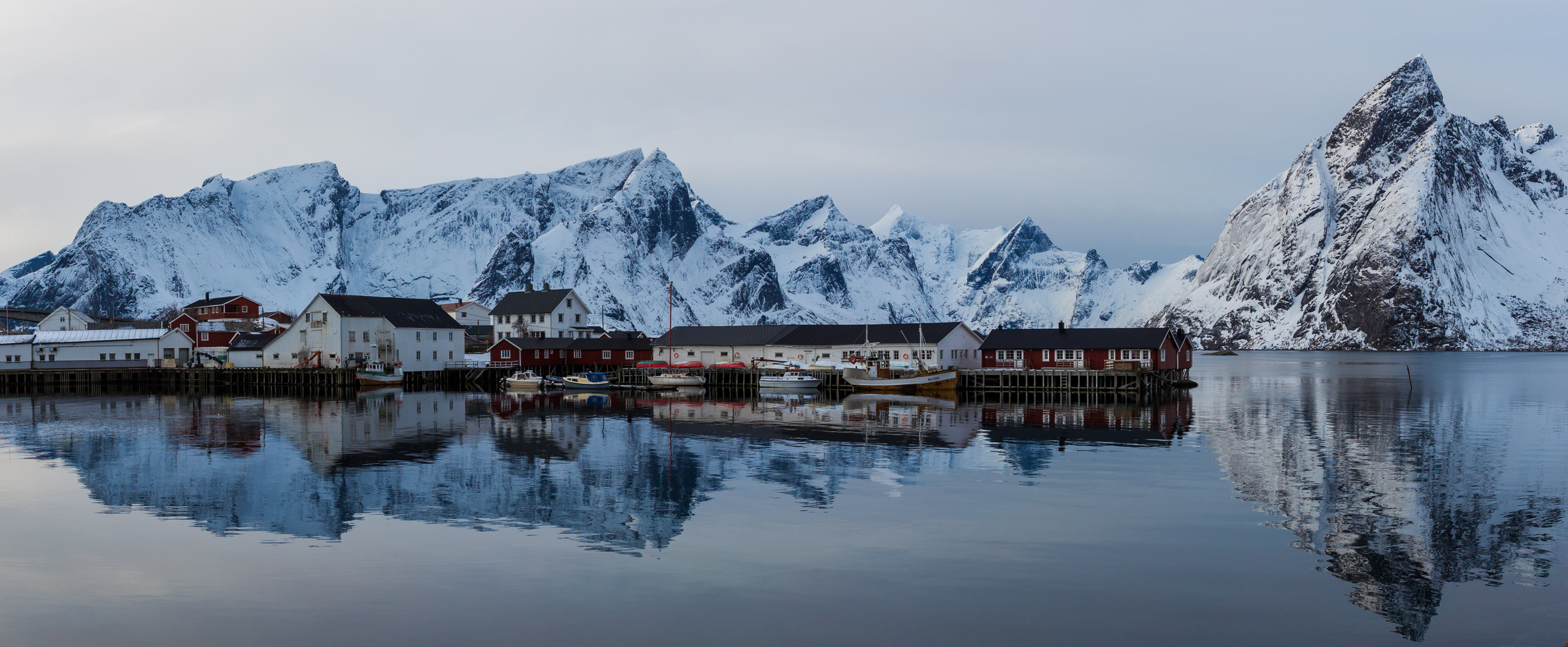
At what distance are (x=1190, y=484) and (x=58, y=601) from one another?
26861 mm

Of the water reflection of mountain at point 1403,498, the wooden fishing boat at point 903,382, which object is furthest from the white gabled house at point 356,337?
the water reflection of mountain at point 1403,498

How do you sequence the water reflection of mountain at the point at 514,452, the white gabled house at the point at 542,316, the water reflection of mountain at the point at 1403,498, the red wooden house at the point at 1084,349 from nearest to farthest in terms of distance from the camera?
the water reflection of mountain at the point at 1403,498 → the water reflection of mountain at the point at 514,452 → the red wooden house at the point at 1084,349 → the white gabled house at the point at 542,316

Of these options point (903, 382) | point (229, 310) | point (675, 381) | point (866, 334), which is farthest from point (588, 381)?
point (229, 310)

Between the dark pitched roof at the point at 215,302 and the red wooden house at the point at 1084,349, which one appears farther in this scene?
the dark pitched roof at the point at 215,302

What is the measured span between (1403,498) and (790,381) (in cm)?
5353

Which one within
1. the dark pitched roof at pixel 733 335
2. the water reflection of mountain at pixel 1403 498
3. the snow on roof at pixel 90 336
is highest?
the snow on roof at pixel 90 336

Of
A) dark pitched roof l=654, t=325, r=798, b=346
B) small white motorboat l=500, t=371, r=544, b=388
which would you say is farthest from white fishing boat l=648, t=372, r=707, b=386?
dark pitched roof l=654, t=325, r=798, b=346

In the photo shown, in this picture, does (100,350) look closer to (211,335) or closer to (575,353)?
(211,335)

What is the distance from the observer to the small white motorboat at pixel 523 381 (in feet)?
272

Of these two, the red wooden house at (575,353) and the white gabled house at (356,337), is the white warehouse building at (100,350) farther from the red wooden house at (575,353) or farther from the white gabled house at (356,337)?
the red wooden house at (575,353)

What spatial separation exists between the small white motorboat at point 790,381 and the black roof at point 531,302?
5408 cm

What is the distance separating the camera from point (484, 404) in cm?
6444

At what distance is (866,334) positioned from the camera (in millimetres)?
86500

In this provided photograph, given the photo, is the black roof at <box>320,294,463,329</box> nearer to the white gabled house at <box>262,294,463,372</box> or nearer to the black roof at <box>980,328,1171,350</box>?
the white gabled house at <box>262,294,463,372</box>
